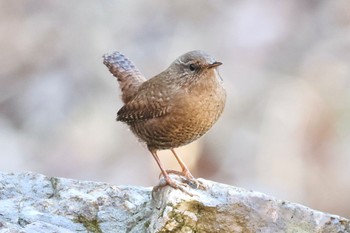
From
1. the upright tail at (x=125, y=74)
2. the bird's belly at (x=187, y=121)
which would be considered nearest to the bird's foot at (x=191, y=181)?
the bird's belly at (x=187, y=121)

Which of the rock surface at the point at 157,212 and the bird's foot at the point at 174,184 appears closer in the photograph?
the rock surface at the point at 157,212

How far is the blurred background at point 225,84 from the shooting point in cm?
751

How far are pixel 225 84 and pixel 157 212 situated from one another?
133 inches

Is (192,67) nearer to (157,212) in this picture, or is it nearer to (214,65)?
(214,65)

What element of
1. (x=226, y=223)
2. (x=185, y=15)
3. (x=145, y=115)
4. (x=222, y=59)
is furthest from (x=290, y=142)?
(x=226, y=223)

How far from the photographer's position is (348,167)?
24.7 ft

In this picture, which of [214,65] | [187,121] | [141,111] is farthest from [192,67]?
[141,111]

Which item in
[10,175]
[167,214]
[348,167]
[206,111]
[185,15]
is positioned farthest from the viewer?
[185,15]

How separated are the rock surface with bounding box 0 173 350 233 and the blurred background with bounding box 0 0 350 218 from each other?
2.22m

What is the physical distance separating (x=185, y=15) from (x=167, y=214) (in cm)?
456

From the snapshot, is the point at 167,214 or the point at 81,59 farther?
the point at 81,59

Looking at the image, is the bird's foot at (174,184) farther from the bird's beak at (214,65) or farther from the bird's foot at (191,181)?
the bird's beak at (214,65)

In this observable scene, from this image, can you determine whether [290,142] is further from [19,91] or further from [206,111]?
[206,111]

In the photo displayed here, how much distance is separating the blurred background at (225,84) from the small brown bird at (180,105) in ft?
6.71
